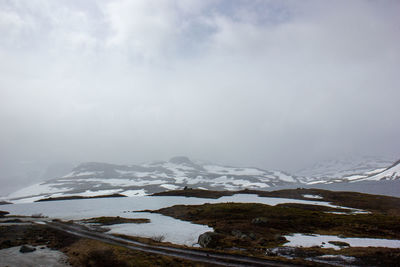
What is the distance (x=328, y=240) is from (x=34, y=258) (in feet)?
156

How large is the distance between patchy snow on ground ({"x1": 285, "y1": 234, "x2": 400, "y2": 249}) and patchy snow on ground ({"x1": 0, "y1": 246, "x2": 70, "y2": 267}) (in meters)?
35.8

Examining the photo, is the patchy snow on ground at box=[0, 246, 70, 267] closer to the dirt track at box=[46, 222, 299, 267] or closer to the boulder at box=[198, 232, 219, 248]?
the dirt track at box=[46, 222, 299, 267]

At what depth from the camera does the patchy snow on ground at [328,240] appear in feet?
127

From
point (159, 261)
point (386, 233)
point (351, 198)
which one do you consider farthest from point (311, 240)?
point (351, 198)

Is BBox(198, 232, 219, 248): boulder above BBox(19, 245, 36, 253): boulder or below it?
above

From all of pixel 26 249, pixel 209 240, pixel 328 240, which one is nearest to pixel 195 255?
pixel 209 240

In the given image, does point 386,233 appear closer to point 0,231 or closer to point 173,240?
point 173,240

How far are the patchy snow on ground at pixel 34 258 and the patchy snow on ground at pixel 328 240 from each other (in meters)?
35.8

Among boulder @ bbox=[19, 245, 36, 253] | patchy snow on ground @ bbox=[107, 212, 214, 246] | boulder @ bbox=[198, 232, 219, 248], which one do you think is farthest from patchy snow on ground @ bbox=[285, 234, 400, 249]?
boulder @ bbox=[19, 245, 36, 253]

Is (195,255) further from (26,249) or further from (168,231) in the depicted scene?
(26,249)

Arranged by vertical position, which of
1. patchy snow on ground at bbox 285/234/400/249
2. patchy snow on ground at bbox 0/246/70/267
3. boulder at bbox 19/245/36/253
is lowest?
patchy snow on ground at bbox 0/246/70/267

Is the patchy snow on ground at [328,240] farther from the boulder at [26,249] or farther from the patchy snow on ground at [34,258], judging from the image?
the boulder at [26,249]

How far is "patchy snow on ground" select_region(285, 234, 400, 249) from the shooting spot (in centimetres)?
3869

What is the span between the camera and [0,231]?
5306 cm
